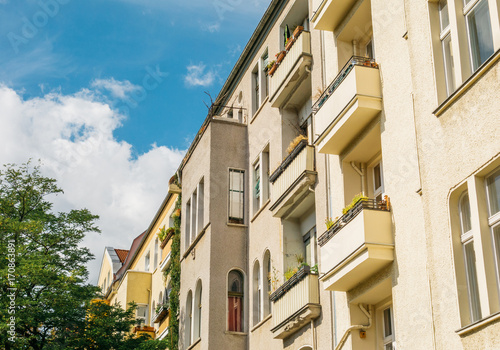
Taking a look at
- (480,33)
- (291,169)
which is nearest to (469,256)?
(480,33)

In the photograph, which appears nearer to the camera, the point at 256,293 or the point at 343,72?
the point at 343,72

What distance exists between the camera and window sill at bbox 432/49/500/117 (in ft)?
35.0

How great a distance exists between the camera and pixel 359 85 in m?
15.7

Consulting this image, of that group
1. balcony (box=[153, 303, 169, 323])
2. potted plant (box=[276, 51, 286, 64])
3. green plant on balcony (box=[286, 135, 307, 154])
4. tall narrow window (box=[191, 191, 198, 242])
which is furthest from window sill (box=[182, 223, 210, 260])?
potted plant (box=[276, 51, 286, 64])

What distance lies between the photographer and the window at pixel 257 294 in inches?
907

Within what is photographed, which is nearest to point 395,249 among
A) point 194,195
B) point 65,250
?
point 194,195

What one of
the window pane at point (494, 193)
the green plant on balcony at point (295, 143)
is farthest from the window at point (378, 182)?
the window pane at point (494, 193)

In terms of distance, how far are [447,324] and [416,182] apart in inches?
135

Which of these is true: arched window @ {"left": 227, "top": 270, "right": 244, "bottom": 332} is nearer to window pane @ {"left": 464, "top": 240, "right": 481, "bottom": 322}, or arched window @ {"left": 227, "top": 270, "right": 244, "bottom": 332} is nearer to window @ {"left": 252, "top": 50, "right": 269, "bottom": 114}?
window @ {"left": 252, "top": 50, "right": 269, "bottom": 114}

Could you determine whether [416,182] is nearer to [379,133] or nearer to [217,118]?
[379,133]

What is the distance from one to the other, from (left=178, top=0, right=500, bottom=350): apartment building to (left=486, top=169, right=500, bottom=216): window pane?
0.02 m

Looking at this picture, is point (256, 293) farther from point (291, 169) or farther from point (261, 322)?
point (291, 169)

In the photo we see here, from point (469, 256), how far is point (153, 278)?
29147mm

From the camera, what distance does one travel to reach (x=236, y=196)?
2519cm
